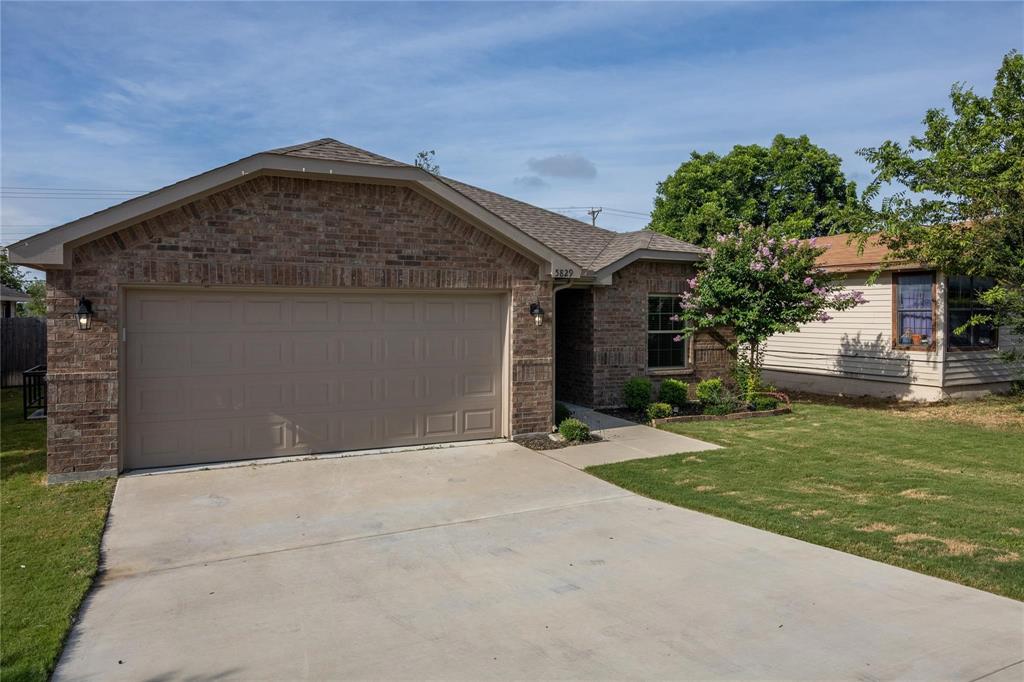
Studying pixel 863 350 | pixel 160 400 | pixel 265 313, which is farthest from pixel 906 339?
pixel 160 400

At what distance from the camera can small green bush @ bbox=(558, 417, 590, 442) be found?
425 inches

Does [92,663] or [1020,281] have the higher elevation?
[1020,281]

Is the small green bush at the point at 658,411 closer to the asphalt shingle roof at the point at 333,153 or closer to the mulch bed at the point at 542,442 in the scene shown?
the mulch bed at the point at 542,442

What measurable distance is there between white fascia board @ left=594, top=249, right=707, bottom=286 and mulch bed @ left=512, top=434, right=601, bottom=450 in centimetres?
405

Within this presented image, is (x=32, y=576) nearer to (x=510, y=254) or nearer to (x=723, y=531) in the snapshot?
(x=723, y=531)

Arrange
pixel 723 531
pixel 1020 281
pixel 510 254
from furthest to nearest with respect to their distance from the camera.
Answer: pixel 1020 281
pixel 510 254
pixel 723 531

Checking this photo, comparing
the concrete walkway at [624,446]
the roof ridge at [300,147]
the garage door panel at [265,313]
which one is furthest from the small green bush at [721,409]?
the roof ridge at [300,147]

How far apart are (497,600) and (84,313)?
6337 millimetres

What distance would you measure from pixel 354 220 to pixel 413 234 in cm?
89

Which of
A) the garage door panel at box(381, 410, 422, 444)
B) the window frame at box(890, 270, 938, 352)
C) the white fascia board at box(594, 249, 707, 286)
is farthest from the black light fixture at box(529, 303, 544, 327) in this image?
the window frame at box(890, 270, 938, 352)

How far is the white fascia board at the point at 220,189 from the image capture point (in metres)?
7.81

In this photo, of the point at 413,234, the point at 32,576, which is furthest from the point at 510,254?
the point at 32,576

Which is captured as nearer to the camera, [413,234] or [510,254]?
[413,234]

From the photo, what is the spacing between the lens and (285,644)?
169 inches
